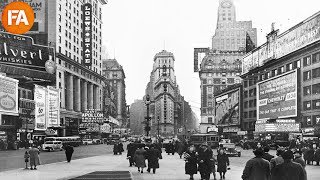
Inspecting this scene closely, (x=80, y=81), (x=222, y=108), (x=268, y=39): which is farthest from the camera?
(x=222, y=108)

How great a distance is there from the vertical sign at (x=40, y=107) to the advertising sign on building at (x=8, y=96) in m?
6.95

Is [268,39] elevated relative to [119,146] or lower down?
elevated

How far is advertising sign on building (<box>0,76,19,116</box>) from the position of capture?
69.6 m

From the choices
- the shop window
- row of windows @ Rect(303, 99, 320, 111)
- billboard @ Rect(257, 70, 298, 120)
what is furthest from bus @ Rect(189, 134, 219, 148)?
billboard @ Rect(257, 70, 298, 120)

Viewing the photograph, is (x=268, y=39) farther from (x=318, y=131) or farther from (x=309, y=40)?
(x=318, y=131)

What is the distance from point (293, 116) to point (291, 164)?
7625 cm

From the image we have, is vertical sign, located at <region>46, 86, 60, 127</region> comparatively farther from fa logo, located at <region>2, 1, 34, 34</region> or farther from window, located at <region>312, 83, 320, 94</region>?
fa logo, located at <region>2, 1, 34, 34</region>


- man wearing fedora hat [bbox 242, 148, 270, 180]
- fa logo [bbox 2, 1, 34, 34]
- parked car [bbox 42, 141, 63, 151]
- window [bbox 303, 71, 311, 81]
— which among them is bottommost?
parked car [bbox 42, 141, 63, 151]

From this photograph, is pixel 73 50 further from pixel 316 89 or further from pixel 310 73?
pixel 316 89

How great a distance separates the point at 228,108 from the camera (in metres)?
131

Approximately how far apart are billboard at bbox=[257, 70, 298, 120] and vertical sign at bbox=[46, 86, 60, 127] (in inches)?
1558

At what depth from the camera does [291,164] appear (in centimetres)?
1016

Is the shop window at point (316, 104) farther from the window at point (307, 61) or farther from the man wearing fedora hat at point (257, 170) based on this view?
the man wearing fedora hat at point (257, 170)

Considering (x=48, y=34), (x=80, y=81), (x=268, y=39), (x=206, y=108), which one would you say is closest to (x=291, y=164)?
(x=268, y=39)
